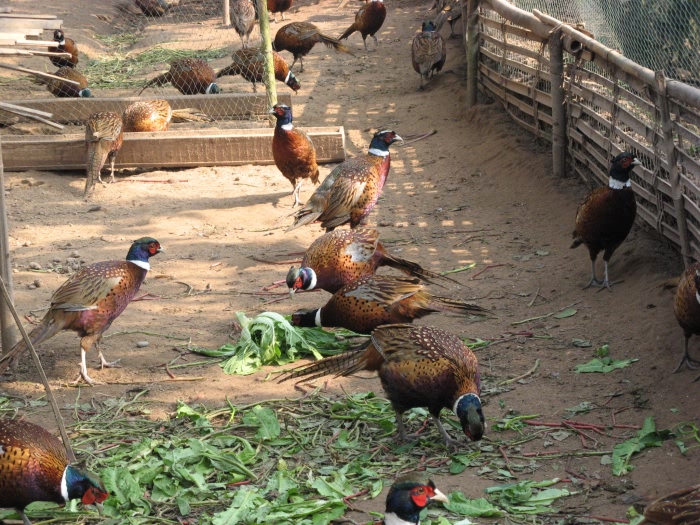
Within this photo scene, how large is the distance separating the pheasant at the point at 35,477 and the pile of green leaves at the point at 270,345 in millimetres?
1648

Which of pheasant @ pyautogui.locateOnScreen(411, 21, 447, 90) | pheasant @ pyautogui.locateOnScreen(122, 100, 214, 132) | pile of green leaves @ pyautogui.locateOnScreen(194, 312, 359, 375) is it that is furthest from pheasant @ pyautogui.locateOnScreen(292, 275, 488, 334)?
pheasant @ pyautogui.locateOnScreen(411, 21, 447, 90)

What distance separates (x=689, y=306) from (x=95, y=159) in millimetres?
6504

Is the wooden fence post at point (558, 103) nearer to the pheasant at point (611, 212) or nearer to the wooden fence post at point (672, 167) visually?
the pheasant at point (611, 212)

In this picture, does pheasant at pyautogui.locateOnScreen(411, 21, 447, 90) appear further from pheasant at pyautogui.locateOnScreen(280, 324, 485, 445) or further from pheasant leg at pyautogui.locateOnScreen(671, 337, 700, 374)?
pheasant at pyautogui.locateOnScreen(280, 324, 485, 445)

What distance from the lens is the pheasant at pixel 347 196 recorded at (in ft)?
24.0

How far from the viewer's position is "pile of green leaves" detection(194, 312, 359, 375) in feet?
18.2

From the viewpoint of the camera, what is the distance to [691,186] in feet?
18.3

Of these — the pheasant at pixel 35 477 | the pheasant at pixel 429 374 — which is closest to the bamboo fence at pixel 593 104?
the pheasant at pixel 429 374

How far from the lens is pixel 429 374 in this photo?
441 cm

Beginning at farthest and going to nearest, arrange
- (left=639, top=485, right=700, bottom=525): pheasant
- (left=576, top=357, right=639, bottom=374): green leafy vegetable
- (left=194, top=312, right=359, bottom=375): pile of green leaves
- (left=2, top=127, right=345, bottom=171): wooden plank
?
(left=2, top=127, right=345, bottom=171): wooden plank → (left=194, top=312, right=359, bottom=375): pile of green leaves → (left=576, top=357, right=639, bottom=374): green leafy vegetable → (left=639, top=485, right=700, bottom=525): pheasant

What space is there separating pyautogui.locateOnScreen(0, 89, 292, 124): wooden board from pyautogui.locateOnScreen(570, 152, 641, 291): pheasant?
5.64 metres

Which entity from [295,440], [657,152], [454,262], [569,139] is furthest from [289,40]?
[295,440]

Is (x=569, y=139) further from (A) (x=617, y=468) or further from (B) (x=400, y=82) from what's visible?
(B) (x=400, y=82)

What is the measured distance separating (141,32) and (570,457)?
636 inches
